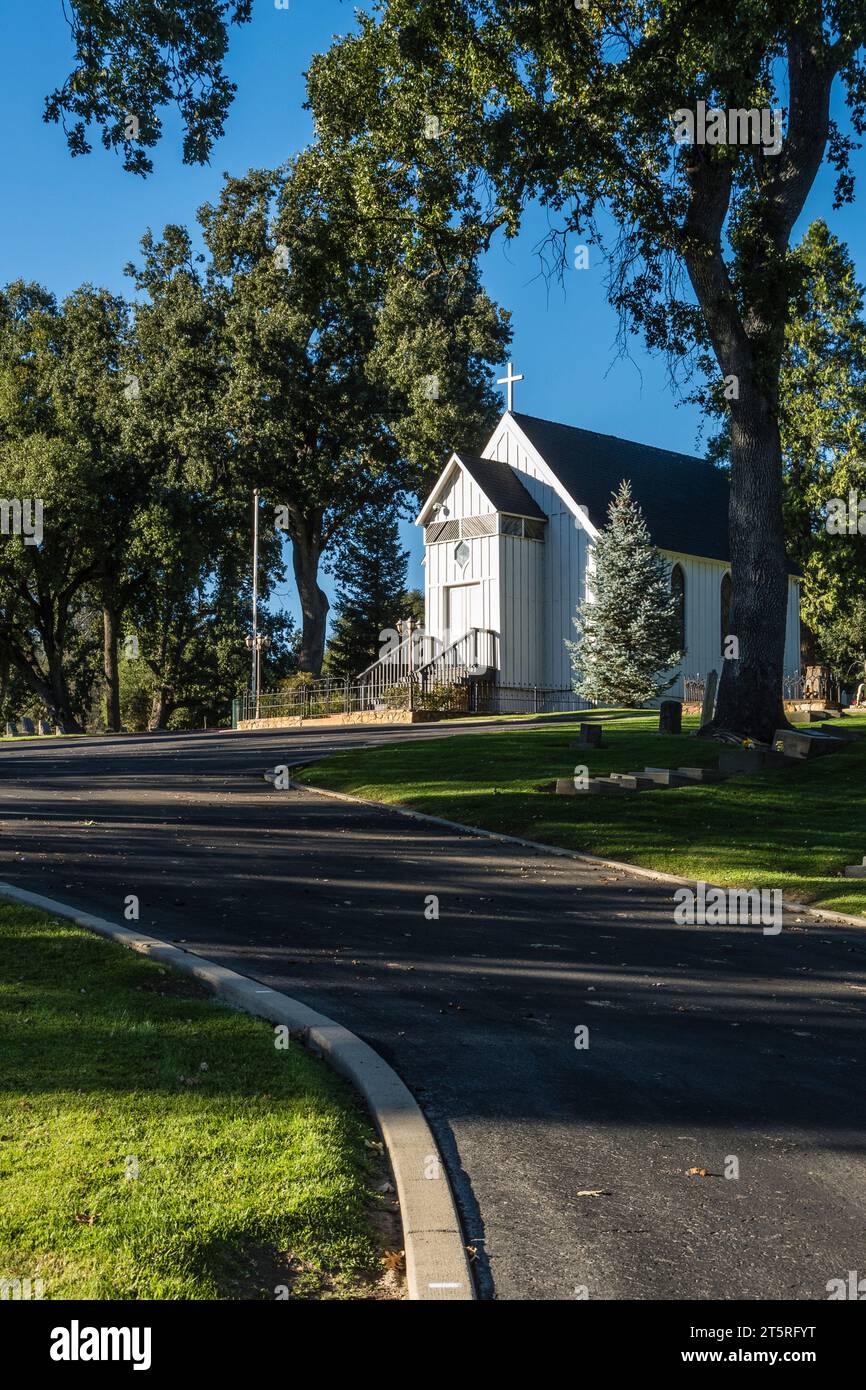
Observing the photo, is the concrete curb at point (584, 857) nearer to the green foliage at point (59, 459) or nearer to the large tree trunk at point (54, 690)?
the green foliage at point (59, 459)

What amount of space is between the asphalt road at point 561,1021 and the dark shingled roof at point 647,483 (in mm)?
29759

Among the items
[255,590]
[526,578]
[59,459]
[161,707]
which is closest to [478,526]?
[526,578]

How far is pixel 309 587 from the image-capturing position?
54719 millimetres

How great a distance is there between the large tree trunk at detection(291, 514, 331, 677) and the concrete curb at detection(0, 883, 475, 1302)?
45.0 m

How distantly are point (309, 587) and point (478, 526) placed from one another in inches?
584

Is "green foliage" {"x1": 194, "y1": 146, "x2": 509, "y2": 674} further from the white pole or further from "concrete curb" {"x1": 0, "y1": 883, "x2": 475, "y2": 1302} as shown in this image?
"concrete curb" {"x1": 0, "y1": 883, "x2": 475, "y2": 1302}

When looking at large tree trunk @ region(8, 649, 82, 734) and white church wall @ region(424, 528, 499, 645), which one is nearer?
white church wall @ region(424, 528, 499, 645)

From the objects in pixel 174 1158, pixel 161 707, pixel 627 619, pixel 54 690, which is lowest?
pixel 174 1158

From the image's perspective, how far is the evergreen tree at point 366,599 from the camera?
220 feet

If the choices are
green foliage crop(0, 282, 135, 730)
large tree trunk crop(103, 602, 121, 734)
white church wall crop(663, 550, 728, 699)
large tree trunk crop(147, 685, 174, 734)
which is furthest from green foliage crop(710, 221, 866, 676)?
large tree trunk crop(147, 685, 174, 734)

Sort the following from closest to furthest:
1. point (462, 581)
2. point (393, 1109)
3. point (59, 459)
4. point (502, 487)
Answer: point (393, 1109) → point (502, 487) → point (462, 581) → point (59, 459)

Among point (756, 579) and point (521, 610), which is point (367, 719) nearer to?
point (521, 610)

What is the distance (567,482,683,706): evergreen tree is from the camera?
123 feet

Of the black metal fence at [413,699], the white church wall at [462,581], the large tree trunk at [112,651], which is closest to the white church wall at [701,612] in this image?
the black metal fence at [413,699]
